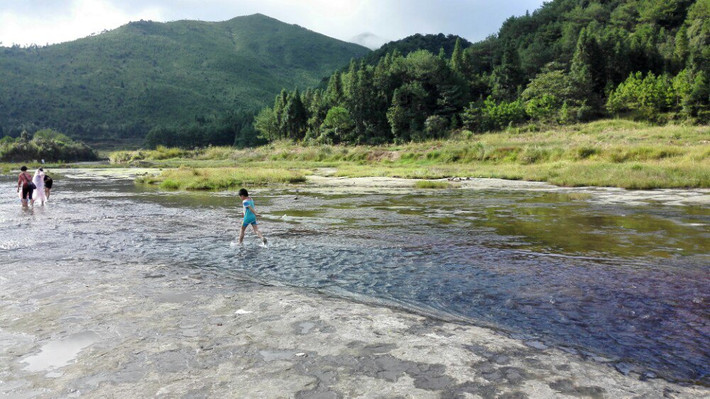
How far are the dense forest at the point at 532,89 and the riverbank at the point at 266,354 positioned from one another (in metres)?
79.4

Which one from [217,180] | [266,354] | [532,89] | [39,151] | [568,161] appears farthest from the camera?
[39,151]

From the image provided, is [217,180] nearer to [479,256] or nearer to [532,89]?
[479,256]

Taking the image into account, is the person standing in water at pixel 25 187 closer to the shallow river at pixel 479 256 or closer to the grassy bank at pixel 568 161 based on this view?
the shallow river at pixel 479 256

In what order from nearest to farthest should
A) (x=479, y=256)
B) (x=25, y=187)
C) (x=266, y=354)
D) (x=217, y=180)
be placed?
(x=266, y=354) → (x=479, y=256) → (x=25, y=187) → (x=217, y=180)

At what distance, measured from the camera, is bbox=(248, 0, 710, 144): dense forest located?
3201 inches

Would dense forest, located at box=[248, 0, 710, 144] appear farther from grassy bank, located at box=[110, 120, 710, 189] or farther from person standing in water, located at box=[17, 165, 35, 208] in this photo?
person standing in water, located at box=[17, 165, 35, 208]

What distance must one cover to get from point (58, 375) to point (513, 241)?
1257cm

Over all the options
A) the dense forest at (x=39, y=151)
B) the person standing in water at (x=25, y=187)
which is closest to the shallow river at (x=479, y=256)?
the person standing in water at (x=25, y=187)

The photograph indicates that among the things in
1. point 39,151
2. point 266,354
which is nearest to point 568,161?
point 266,354

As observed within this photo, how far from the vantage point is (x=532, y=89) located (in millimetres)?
98438

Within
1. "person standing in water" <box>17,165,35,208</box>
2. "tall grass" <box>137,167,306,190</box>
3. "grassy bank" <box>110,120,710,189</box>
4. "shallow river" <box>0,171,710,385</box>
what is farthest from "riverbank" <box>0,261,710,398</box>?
"tall grass" <box>137,167,306,190</box>

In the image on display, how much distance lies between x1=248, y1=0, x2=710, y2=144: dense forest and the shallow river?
217ft

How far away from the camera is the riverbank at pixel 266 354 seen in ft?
16.2

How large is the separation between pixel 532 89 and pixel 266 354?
4099 inches
